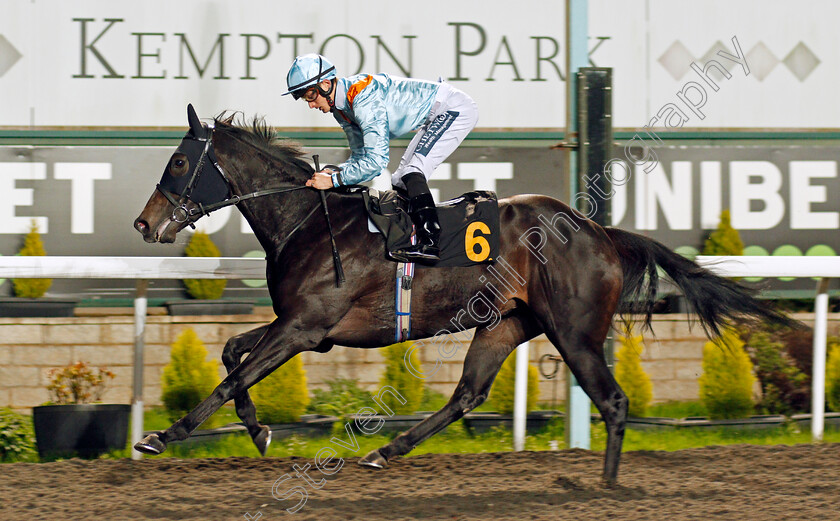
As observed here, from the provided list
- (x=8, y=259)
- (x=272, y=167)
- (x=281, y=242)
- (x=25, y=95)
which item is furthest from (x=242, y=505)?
(x=25, y=95)

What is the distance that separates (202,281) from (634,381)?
293 cm

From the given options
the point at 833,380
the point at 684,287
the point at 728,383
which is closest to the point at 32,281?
the point at 684,287

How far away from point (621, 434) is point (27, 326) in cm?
379

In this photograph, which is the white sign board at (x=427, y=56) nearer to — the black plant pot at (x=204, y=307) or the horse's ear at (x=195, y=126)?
the black plant pot at (x=204, y=307)

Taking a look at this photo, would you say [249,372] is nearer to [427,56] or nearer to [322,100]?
[322,100]

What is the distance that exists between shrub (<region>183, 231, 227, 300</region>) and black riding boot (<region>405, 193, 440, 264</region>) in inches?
110

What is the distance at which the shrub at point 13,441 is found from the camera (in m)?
4.59

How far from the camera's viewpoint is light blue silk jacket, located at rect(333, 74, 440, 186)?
3719 mm

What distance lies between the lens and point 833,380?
17.9 feet

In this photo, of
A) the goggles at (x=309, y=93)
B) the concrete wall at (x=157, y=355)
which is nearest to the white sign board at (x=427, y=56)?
the concrete wall at (x=157, y=355)

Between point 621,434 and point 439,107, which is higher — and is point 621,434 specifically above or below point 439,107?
below

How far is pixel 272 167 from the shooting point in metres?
3.94

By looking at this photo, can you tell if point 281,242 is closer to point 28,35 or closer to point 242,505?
point 242,505

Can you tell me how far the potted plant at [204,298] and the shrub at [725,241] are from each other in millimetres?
3373
